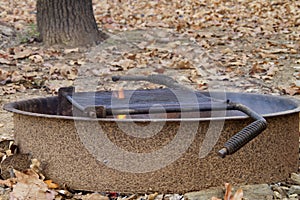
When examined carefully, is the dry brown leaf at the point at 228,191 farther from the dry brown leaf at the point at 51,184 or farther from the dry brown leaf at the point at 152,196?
the dry brown leaf at the point at 51,184

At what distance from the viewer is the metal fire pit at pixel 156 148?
7.52 ft

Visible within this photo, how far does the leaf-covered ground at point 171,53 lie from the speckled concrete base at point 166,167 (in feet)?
3.51

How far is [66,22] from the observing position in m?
6.07

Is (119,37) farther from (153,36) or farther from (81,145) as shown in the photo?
(81,145)

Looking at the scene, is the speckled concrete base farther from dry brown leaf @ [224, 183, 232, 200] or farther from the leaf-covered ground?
the leaf-covered ground

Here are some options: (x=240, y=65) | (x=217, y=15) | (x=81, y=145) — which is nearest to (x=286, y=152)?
(x=81, y=145)

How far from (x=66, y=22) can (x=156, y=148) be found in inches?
158

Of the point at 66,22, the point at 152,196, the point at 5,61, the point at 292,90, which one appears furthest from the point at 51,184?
the point at 66,22

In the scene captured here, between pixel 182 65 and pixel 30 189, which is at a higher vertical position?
pixel 30 189

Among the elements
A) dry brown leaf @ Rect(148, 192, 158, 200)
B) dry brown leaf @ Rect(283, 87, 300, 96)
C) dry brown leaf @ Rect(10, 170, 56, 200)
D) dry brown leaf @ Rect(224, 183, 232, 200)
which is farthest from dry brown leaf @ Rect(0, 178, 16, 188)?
dry brown leaf @ Rect(283, 87, 300, 96)

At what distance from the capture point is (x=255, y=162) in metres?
2.41

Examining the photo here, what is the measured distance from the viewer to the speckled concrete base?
7.57 ft

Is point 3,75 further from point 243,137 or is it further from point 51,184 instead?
point 243,137

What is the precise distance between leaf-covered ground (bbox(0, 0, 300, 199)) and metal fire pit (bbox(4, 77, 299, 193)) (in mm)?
1084
